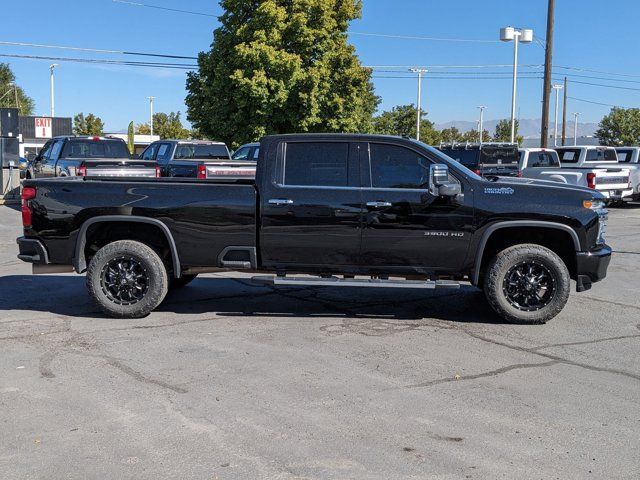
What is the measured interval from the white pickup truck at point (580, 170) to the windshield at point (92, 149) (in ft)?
39.2

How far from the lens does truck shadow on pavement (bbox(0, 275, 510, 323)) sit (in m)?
8.07

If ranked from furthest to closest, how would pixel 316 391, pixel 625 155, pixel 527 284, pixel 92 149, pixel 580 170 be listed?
pixel 625 155 < pixel 580 170 < pixel 92 149 < pixel 527 284 < pixel 316 391

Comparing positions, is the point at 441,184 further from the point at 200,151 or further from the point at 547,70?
the point at 547,70

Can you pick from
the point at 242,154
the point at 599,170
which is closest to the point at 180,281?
the point at 242,154

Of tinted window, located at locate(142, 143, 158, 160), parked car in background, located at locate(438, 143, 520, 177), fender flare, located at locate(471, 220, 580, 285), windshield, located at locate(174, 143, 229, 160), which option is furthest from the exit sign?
fender flare, located at locate(471, 220, 580, 285)

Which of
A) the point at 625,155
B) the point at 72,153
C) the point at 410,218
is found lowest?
the point at 410,218

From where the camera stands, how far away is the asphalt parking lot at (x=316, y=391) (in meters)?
4.18

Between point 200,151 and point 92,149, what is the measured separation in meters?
3.02

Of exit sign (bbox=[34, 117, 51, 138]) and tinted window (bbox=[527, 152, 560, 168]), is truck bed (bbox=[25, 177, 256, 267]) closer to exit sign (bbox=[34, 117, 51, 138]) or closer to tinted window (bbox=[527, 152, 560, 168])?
tinted window (bbox=[527, 152, 560, 168])

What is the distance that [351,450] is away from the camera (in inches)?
170

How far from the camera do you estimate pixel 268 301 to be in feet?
28.6

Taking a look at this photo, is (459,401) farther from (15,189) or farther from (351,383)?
(15,189)

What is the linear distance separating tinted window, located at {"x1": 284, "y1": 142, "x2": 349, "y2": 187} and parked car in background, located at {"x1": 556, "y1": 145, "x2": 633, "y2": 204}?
14.3 m

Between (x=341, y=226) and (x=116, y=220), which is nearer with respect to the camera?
(x=341, y=226)
